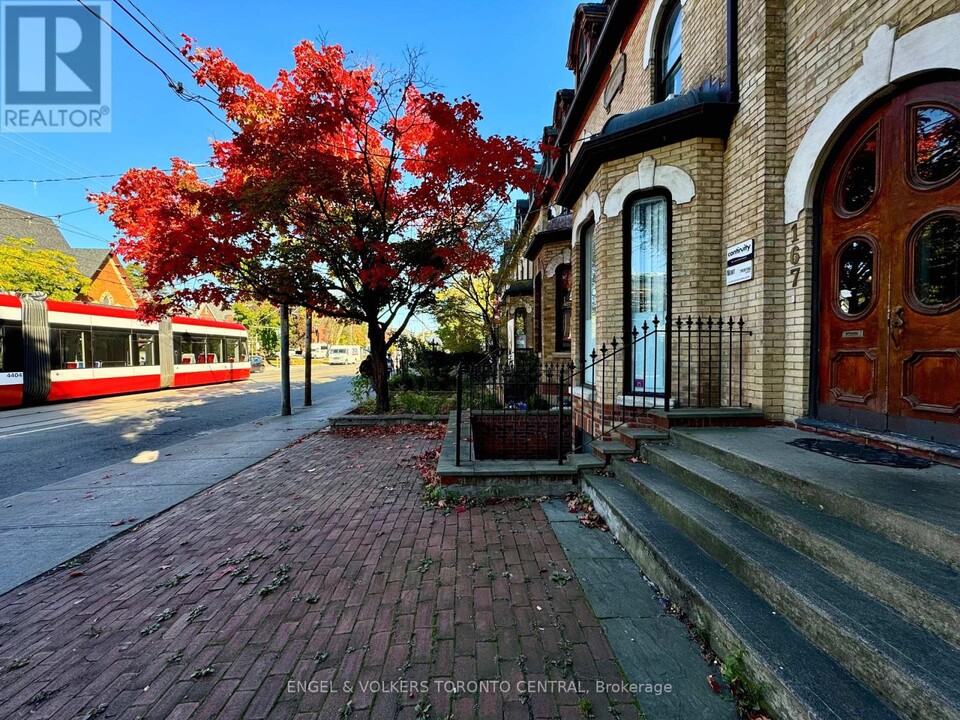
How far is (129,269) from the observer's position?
113 ft

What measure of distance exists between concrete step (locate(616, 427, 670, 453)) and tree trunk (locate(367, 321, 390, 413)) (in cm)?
671

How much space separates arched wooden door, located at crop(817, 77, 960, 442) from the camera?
3.04 meters

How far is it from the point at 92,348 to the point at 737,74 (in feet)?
66.5

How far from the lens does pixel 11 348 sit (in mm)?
12055

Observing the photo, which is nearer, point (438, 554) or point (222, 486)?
point (438, 554)

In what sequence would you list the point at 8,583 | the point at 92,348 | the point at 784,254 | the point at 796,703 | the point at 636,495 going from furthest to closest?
the point at 92,348, the point at 784,254, the point at 636,495, the point at 8,583, the point at 796,703

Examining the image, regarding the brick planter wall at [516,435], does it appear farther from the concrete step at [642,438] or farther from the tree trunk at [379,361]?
the tree trunk at [379,361]

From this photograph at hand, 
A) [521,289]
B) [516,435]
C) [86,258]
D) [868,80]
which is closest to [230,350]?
[521,289]

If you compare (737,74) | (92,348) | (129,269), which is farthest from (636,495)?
(129,269)

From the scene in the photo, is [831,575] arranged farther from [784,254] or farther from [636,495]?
[784,254]

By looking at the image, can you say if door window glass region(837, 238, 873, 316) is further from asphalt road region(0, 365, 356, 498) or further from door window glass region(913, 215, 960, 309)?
asphalt road region(0, 365, 356, 498)

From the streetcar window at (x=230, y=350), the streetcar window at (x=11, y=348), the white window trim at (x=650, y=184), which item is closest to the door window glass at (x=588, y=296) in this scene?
the white window trim at (x=650, y=184)

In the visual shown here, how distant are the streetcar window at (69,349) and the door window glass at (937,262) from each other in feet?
66.0

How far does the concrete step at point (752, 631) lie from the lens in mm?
1586
